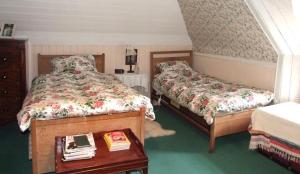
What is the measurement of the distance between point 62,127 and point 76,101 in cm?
25

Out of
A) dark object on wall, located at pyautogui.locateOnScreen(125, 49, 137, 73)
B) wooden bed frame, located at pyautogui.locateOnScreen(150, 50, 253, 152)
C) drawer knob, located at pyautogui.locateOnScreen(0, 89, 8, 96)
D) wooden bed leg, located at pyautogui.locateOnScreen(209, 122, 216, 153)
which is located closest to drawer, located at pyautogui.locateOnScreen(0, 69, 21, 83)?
drawer knob, located at pyautogui.locateOnScreen(0, 89, 8, 96)

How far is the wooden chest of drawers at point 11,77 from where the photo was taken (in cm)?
314

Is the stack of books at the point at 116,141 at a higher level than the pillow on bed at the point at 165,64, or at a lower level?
lower

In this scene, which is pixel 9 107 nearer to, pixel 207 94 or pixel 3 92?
→ pixel 3 92

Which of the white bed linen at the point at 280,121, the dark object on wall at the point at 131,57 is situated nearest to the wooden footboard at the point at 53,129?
the white bed linen at the point at 280,121

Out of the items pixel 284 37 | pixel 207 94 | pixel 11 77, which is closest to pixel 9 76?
pixel 11 77

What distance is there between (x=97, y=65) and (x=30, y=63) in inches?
39.3

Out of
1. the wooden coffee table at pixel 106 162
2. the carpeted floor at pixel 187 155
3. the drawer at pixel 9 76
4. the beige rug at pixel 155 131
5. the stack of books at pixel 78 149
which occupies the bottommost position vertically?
the carpeted floor at pixel 187 155

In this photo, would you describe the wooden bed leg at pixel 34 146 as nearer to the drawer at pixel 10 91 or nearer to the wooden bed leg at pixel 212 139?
the drawer at pixel 10 91

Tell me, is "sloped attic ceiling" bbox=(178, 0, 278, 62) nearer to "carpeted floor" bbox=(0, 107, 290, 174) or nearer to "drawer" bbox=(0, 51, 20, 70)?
"carpeted floor" bbox=(0, 107, 290, 174)

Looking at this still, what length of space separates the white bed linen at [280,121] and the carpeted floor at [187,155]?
1.06 ft

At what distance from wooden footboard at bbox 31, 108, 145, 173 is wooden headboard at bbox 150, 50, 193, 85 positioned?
220cm

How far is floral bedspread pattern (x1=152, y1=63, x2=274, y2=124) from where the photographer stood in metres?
2.71

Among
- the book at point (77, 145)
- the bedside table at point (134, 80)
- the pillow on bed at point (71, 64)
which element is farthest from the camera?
the bedside table at point (134, 80)
